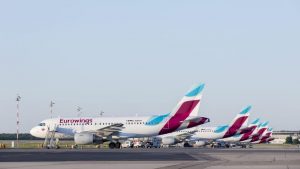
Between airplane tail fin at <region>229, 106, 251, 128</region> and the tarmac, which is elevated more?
airplane tail fin at <region>229, 106, 251, 128</region>

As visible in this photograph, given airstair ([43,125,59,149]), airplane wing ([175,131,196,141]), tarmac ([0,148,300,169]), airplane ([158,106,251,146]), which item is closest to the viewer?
tarmac ([0,148,300,169])

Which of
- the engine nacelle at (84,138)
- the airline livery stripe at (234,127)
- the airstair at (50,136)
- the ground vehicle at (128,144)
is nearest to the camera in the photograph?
the engine nacelle at (84,138)

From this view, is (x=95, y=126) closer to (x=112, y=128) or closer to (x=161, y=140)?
(x=112, y=128)

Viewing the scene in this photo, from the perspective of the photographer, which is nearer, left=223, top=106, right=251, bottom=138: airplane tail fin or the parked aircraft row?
the parked aircraft row

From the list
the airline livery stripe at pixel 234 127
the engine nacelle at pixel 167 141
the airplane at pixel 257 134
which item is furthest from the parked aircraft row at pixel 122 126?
the airplane at pixel 257 134

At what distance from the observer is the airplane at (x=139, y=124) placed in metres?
77.6

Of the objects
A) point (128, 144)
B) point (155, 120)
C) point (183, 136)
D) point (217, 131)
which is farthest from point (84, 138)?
point (217, 131)

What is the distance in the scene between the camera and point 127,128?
78.9 metres

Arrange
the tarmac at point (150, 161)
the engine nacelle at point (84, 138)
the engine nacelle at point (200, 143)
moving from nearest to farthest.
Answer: the tarmac at point (150, 161)
the engine nacelle at point (84, 138)
the engine nacelle at point (200, 143)

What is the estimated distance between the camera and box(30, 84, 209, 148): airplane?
77562mm

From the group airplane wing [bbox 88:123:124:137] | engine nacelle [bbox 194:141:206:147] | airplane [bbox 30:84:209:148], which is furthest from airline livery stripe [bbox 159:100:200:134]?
engine nacelle [bbox 194:141:206:147]

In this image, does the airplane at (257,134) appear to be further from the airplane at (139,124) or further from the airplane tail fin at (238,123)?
the airplane at (139,124)

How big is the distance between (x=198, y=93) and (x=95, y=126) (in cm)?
1361

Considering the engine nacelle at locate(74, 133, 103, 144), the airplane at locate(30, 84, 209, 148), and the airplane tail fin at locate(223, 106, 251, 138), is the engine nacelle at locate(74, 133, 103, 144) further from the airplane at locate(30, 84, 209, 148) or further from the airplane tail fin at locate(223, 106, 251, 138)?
the airplane tail fin at locate(223, 106, 251, 138)
